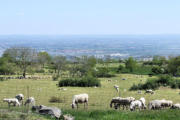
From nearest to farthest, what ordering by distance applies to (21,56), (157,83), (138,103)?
1. (138,103)
2. (157,83)
3. (21,56)

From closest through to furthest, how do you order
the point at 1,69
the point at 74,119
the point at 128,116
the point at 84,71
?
the point at 74,119 < the point at 128,116 < the point at 1,69 < the point at 84,71

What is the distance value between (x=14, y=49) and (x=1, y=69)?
6.39 meters

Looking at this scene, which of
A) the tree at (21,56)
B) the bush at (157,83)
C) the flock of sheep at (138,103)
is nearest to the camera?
the flock of sheep at (138,103)

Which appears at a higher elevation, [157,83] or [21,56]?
[21,56]

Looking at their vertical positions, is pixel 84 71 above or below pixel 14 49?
below

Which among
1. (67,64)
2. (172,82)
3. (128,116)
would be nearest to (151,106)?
(128,116)

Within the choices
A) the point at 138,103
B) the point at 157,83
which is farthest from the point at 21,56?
the point at 138,103

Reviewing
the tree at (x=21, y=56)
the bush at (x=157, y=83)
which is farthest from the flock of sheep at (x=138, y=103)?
the tree at (x=21, y=56)

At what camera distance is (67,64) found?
90.2 m

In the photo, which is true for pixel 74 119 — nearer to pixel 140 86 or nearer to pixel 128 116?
pixel 128 116

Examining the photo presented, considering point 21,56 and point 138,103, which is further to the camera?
point 21,56

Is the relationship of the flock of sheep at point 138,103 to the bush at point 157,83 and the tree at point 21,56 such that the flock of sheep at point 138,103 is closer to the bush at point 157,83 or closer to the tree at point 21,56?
the bush at point 157,83

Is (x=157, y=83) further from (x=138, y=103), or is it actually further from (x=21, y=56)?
(x=21, y=56)


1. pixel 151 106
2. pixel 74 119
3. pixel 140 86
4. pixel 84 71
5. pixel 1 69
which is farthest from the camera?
pixel 84 71
